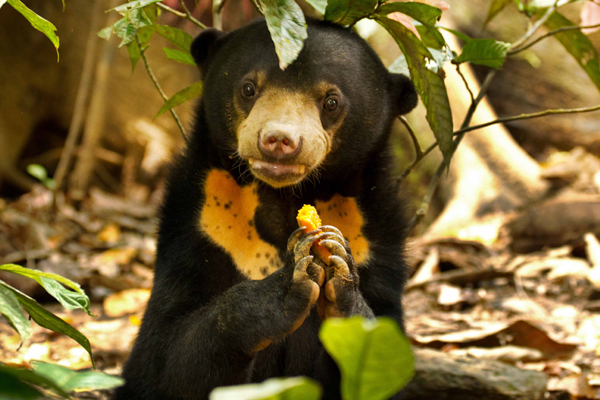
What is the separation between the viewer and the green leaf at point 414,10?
2539 millimetres

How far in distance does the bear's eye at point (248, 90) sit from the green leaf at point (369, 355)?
2043 mm

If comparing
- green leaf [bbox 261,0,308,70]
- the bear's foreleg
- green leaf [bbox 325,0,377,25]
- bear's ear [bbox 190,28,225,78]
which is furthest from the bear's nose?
bear's ear [bbox 190,28,225,78]

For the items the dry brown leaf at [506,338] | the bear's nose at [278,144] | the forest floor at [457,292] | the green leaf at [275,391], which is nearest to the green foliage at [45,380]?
the green leaf at [275,391]

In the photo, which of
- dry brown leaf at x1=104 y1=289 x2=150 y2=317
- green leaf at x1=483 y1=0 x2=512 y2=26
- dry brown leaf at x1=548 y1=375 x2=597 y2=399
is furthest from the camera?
dry brown leaf at x1=104 y1=289 x2=150 y2=317

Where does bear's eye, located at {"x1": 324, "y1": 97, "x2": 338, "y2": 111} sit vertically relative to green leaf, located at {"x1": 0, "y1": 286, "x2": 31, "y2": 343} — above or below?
above

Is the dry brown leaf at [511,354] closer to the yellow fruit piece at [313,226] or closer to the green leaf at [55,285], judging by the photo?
the yellow fruit piece at [313,226]

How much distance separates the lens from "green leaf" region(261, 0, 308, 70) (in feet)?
6.79

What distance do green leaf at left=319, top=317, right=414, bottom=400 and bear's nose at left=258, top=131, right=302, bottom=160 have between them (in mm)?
1567

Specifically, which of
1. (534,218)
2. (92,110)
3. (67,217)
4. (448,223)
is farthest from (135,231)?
(534,218)

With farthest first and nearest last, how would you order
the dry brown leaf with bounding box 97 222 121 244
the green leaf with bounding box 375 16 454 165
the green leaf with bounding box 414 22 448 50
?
the dry brown leaf with bounding box 97 222 121 244
the green leaf with bounding box 414 22 448 50
the green leaf with bounding box 375 16 454 165

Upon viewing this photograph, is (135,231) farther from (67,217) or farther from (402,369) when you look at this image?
(402,369)

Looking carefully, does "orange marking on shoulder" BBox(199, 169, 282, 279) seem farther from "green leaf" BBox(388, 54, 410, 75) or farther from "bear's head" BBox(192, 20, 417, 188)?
"green leaf" BBox(388, 54, 410, 75)

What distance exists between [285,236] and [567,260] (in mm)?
3406

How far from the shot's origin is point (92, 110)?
876 centimetres
